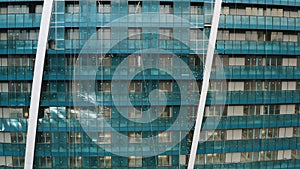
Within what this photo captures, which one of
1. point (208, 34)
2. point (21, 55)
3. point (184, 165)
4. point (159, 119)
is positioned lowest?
point (184, 165)

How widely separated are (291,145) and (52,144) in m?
9.84

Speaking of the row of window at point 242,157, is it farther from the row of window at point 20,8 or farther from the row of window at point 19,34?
the row of window at point 20,8

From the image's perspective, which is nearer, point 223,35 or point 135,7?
point 135,7

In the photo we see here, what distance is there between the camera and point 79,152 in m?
10.9

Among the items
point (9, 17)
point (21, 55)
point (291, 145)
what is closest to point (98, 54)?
point (21, 55)

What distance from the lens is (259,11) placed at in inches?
441

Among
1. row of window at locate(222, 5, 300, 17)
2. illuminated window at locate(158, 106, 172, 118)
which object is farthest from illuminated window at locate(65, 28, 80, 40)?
row of window at locate(222, 5, 300, 17)

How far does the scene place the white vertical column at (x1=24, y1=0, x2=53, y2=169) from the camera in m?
10.2

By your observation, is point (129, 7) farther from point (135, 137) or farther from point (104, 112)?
point (135, 137)

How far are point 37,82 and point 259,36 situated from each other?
8.89m

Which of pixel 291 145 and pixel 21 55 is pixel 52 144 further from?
pixel 291 145

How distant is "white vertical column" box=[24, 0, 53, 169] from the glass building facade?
262 millimetres

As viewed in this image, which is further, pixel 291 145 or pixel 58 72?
pixel 291 145

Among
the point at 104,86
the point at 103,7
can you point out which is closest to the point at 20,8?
the point at 103,7
